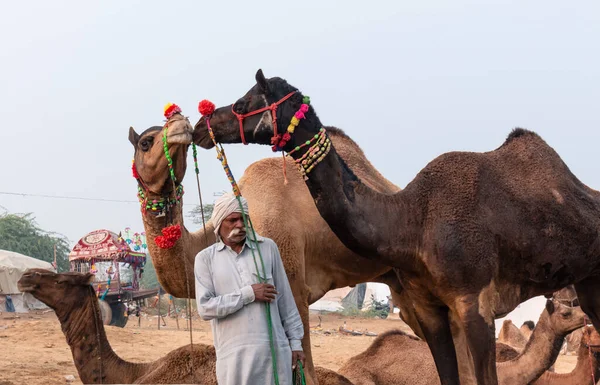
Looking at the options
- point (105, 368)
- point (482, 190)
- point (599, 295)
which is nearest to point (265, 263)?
point (482, 190)

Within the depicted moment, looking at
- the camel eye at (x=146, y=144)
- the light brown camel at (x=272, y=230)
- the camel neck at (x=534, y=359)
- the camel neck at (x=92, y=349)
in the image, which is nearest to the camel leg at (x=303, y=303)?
the light brown camel at (x=272, y=230)

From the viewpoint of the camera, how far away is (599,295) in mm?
7258

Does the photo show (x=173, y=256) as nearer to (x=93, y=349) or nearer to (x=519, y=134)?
(x=93, y=349)

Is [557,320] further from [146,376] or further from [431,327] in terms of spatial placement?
[146,376]

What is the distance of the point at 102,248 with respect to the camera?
27.5m

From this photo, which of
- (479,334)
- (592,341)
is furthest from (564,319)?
(479,334)

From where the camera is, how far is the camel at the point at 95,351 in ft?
22.4

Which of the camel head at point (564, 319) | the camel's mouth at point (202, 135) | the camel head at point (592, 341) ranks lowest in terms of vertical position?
the camel head at point (592, 341)

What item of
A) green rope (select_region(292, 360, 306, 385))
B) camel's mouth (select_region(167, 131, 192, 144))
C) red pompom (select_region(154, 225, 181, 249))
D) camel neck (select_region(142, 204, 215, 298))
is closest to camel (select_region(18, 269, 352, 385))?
camel neck (select_region(142, 204, 215, 298))

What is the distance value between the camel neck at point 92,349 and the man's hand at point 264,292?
326 cm

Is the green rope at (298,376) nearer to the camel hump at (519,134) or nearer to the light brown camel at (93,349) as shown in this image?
the light brown camel at (93,349)

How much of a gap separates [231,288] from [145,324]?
80.3ft

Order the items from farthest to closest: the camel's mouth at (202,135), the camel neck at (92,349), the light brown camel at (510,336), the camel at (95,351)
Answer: the light brown camel at (510,336) → the camel neck at (92,349) → the camel at (95,351) → the camel's mouth at (202,135)

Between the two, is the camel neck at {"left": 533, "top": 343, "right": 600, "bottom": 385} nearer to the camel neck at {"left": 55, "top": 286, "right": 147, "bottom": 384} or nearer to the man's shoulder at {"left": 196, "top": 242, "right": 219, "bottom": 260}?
the camel neck at {"left": 55, "top": 286, "right": 147, "bottom": 384}
